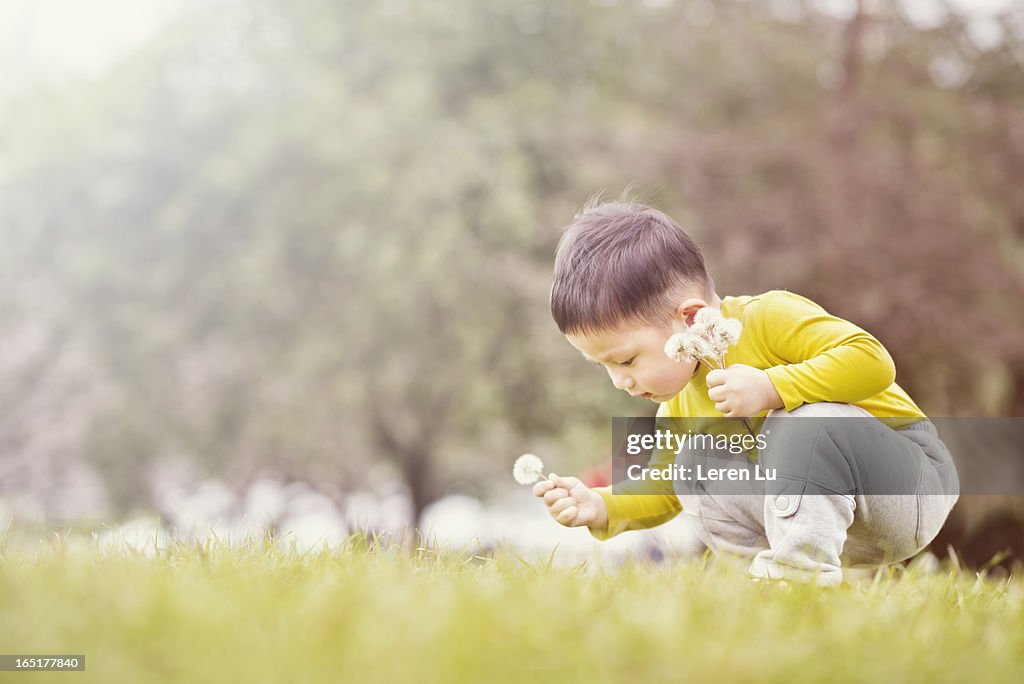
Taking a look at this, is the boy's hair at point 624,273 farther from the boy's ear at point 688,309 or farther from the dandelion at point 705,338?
the dandelion at point 705,338

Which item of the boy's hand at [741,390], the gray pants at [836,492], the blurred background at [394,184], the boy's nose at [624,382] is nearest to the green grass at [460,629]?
the gray pants at [836,492]

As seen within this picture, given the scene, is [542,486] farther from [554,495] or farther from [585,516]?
[585,516]

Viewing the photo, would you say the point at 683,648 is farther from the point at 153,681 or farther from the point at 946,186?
the point at 946,186

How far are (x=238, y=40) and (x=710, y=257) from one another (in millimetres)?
7456

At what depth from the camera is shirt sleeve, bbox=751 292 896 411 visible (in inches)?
96.5

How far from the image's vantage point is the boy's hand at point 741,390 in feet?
7.92

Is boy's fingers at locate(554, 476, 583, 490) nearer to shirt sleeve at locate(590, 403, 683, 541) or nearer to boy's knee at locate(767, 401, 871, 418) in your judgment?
shirt sleeve at locate(590, 403, 683, 541)

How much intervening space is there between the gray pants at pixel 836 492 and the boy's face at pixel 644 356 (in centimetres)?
26

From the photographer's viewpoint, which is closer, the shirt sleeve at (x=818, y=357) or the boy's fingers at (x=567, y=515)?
the shirt sleeve at (x=818, y=357)

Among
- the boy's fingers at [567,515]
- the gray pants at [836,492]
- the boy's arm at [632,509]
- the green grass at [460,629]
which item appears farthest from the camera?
the boy's arm at [632,509]

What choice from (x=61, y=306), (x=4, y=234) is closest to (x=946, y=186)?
(x=61, y=306)

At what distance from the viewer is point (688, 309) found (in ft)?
8.73

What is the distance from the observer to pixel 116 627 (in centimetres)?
151

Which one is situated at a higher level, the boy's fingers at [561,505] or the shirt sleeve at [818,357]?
the shirt sleeve at [818,357]
